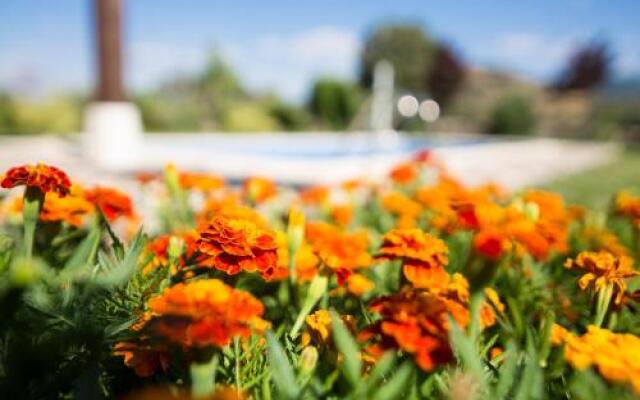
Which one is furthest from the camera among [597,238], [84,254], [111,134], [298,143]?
[298,143]

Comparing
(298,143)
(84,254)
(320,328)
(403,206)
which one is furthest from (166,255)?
(298,143)

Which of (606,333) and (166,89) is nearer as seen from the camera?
(606,333)

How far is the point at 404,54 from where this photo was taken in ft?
72.1

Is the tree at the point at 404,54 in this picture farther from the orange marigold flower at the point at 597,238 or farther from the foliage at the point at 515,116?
the orange marigold flower at the point at 597,238

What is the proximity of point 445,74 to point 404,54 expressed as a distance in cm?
190

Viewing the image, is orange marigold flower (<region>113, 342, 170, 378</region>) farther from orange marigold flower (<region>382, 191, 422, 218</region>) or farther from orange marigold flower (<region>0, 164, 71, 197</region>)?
orange marigold flower (<region>382, 191, 422, 218</region>)

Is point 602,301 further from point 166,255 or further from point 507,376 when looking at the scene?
point 166,255

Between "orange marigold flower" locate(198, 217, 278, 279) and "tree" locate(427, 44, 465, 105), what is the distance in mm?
22216

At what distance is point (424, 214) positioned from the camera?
5.23ft

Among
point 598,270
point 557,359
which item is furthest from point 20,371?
point 598,270

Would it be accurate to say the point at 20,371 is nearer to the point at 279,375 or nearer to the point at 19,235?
the point at 279,375

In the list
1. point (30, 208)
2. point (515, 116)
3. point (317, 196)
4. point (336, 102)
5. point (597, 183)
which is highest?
point (336, 102)

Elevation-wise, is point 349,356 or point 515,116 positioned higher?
point 515,116

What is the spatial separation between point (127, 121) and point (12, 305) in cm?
766
